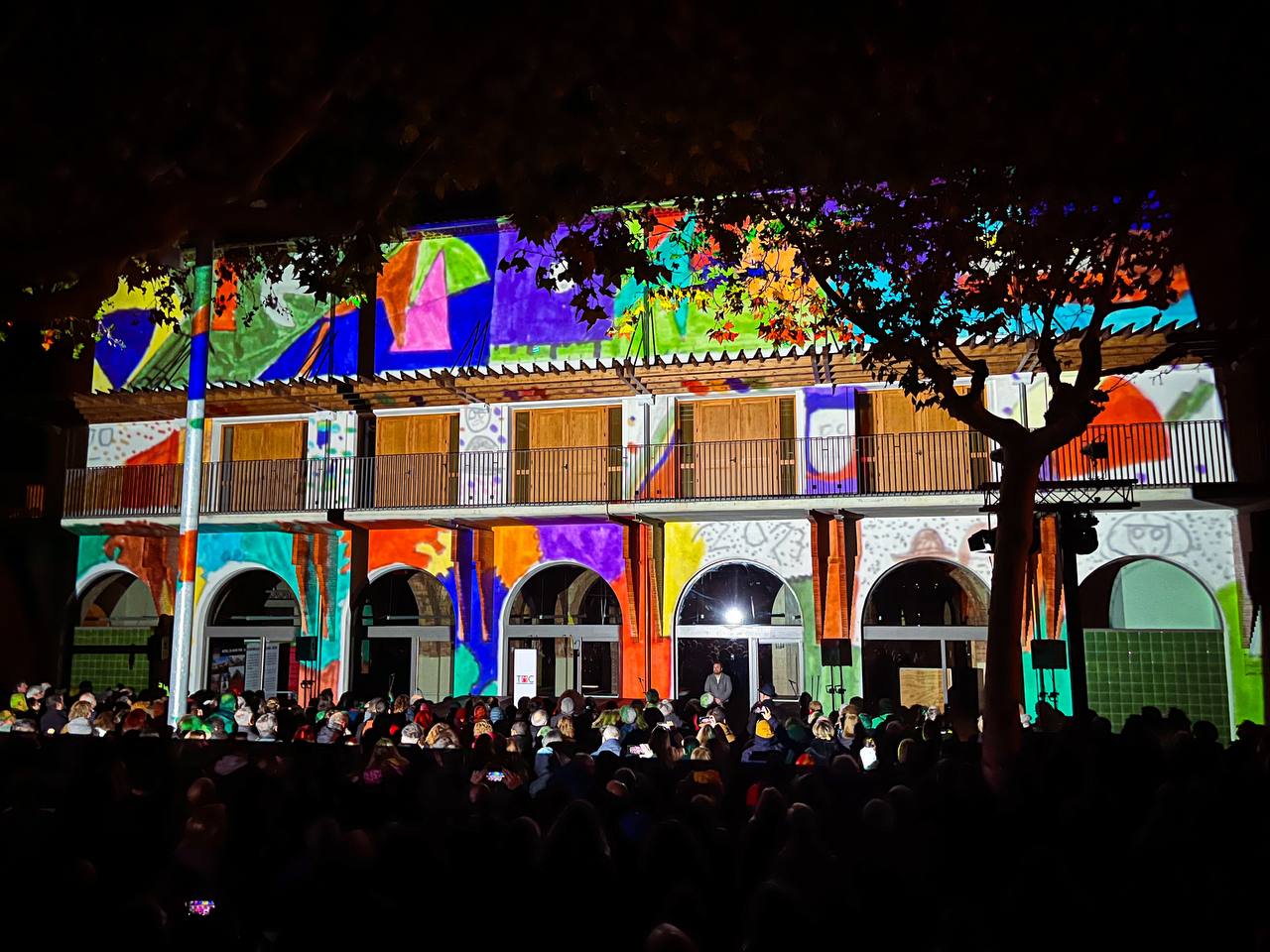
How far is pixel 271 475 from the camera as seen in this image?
20594mm

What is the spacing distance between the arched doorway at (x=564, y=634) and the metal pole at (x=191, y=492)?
325 inches

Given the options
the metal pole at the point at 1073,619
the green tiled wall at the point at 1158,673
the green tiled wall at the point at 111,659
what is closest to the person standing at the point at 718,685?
the metal pole at the point at 1073,619

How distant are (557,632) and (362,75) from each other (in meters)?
14.9

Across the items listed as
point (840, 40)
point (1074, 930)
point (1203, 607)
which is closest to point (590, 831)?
point (1074, 930)

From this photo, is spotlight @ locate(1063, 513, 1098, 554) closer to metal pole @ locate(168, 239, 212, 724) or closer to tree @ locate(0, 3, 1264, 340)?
tree @ locate(0, 3, 1264, 340)

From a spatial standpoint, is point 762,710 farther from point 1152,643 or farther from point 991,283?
point 1152,643

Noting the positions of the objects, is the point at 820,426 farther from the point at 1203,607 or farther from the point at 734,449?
the point at 1203,607

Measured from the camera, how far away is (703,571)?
62.5 feet

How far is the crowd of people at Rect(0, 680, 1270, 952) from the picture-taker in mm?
4242

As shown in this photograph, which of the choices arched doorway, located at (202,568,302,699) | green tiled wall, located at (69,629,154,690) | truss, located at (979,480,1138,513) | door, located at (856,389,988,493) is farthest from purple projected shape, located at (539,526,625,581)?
green tiled wall, located at (69,629,154,690)

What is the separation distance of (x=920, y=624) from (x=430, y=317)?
35.8ft

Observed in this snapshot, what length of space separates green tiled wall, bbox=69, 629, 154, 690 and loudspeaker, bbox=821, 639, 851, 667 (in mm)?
13578

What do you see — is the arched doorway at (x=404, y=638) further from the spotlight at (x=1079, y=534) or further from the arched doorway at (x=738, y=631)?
the spotlight at (x=1079, y=534)

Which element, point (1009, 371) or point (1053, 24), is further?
point (1009, 371)
